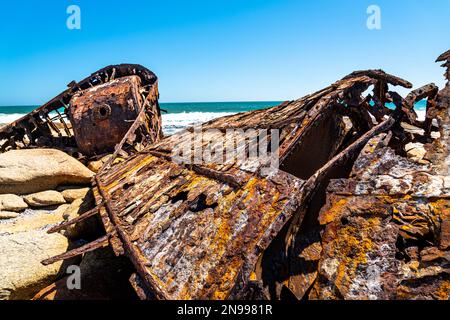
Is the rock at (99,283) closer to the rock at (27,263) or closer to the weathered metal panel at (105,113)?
the rock at (27,263)

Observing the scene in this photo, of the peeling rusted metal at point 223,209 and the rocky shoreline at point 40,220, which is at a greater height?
the peeling rusted metal at point 223,209

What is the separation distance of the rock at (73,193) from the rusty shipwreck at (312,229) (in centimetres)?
479

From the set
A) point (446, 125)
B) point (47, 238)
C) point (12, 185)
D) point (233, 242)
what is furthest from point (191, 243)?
point (12, 185)

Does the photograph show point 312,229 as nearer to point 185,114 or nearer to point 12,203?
point 12,203

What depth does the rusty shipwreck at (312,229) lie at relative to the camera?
1.78 meters

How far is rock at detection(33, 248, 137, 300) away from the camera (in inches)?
135

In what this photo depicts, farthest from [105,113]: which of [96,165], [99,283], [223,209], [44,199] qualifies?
[223,209]

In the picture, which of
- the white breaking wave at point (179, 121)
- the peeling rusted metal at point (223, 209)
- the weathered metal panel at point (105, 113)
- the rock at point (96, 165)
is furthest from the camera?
the white breaking wave at point (179, 121)

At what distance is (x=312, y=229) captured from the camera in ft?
8.46

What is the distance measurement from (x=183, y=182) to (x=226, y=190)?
34.8 inches

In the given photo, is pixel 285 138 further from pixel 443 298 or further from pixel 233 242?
pixel 443 298

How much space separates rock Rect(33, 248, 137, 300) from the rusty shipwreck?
0.78 meters

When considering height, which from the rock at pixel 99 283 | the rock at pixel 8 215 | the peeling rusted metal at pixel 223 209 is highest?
the peeling rusted metal at pixel 223 209

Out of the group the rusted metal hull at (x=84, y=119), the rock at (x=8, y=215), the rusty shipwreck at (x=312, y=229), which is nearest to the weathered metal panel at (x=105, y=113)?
the rusted metal hull at (x=84, y=119)
